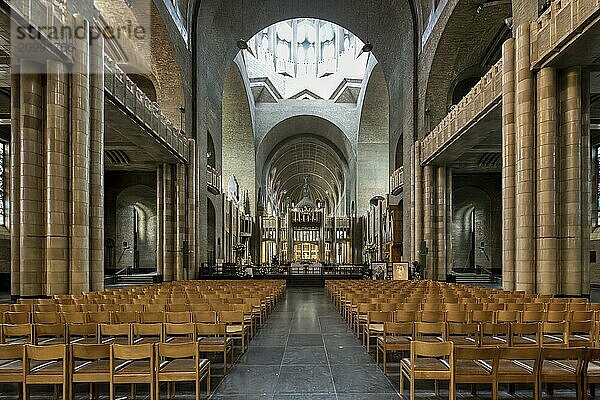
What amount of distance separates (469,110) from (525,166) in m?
5.35

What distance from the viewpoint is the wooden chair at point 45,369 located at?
17.9 ft

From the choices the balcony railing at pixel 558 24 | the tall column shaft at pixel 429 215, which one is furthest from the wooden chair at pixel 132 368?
the tall column shaft at pixel 429 215

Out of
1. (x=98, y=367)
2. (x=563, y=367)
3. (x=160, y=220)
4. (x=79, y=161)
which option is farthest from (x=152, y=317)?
(x=160, y=220)

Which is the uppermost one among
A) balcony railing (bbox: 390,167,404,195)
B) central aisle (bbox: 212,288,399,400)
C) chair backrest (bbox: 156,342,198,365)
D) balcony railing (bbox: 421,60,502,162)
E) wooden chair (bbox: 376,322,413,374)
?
balcony railing (bbox: 421,60,502,162)

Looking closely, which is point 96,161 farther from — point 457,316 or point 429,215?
point 429,215

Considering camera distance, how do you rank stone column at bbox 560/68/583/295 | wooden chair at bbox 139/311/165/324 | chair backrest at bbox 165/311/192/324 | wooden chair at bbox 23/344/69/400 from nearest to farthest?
wooden chair at bbox 23/344/69/400 → chair backrest at bbox 165/311/192/324 → wooden chair at bbox 139/311/165/324 → stone column at bbox 560/68/583/295

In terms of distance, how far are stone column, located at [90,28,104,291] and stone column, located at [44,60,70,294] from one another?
1.13 metres

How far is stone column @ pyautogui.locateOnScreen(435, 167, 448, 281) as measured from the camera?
26.9 metres

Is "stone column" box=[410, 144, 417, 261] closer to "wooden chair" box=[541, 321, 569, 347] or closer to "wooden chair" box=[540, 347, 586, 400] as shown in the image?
"wooden chair" box=[541, 321, 569, 347]

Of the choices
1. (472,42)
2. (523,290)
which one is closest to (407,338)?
(523,290)

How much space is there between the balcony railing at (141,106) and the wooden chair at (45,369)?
11.3 m

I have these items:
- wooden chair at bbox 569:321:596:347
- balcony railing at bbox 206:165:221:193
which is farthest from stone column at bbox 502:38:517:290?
balcony railing at bbox 206:165:221:193

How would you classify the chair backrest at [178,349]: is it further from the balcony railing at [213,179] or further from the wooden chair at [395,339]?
the balcony railing at [213,179]

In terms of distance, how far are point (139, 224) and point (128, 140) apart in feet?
52.2
